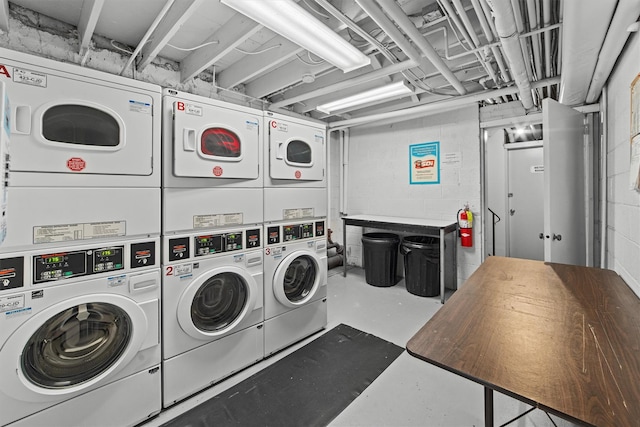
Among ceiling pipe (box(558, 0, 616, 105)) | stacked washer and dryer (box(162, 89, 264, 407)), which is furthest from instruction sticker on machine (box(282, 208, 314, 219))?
ceiling pipe (box(558, 0, 616, 105))

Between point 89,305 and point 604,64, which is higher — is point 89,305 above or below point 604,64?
below

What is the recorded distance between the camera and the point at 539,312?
1.19 m

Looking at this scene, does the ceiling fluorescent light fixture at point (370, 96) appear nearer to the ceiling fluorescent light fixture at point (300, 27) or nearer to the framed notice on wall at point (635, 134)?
the ceiling fluorescent light fixture at point (300, 27)

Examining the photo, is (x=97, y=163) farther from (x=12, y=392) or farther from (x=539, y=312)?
(x=539, y=312)

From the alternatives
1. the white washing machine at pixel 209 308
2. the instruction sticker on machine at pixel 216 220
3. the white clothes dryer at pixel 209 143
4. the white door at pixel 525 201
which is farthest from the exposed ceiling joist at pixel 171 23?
the white door at pixel 525 201

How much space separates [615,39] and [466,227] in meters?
2.43

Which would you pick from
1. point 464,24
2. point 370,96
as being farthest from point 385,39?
point 370,96

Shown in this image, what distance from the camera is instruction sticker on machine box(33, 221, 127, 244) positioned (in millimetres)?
1372

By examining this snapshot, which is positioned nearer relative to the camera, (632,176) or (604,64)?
(632,176)

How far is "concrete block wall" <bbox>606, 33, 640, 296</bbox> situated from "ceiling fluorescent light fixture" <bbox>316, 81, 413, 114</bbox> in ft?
5.47

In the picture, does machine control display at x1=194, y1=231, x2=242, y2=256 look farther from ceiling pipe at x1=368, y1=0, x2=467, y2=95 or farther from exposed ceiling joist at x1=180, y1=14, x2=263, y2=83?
ceiling pipe at x1=368, y1=0, x2=467, y2=95

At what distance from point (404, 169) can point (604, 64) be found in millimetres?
2564

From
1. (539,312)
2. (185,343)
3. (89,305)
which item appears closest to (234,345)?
(185,343)

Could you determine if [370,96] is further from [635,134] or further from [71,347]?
[71,347]
